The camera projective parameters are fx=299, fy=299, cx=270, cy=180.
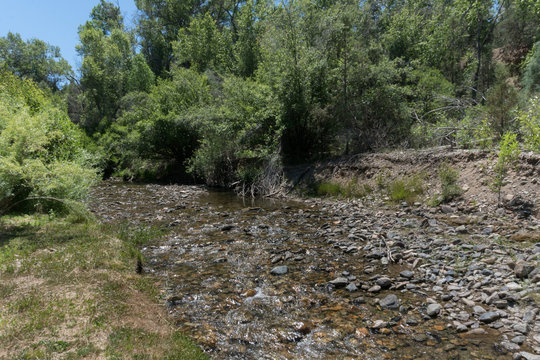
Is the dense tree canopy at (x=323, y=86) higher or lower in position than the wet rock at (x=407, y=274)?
higher

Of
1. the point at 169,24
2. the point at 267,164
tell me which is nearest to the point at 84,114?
the point at 169,24

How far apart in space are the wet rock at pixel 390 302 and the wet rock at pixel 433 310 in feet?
1.79

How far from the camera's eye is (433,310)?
5.43m

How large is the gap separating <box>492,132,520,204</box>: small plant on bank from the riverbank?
10683 mm

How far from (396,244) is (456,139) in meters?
7.85

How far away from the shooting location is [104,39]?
48.2m

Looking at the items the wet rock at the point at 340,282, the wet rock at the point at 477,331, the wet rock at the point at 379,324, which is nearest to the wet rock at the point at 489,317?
the wet rock at the point at 477,331

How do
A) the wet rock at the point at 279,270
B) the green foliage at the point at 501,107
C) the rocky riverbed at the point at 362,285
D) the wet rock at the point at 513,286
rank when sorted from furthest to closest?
the green foliage at the point at 501,107, the wet rock at the point at 279,270, the wet rock at the point at 513,286, the rocky riverbed at the point at 362,285

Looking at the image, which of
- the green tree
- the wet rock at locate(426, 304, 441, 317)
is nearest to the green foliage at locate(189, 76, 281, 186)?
the wet rock at locate(426, 304, 441, 317)

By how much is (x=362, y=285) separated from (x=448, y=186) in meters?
7.29

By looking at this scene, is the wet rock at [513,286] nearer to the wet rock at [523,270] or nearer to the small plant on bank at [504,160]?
the wet rock at [523,270]

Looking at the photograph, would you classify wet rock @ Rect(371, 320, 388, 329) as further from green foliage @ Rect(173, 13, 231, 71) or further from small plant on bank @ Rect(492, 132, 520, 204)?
green foliage @ Rect(173, 13, 231, 71)

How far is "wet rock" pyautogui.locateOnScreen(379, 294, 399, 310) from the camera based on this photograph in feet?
18.9

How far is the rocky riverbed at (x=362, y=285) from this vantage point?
4797 mm
